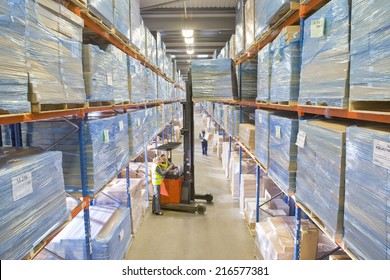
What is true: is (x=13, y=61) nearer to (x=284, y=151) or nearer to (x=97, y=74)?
(x=97, y=74)

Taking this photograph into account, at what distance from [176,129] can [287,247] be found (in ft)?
51.1

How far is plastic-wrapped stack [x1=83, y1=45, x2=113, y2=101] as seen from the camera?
3.48 metres

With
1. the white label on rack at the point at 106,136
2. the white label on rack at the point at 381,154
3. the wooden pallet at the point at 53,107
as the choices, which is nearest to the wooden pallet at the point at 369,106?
the white label on rack at the point at 381,154

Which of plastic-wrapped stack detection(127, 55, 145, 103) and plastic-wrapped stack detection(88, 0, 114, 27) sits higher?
plastic-wrapped stack detection(88, 0, 114, 27)

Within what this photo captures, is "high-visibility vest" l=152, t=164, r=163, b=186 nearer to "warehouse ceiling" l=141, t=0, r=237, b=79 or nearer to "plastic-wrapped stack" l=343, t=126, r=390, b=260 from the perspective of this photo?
"plastic-wrapped stack" l=343, t=126, r=390, b=260

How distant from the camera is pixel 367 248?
1.94m

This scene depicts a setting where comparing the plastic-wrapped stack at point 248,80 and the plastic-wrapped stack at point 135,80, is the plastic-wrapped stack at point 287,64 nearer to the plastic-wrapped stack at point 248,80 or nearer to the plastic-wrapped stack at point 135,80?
the plastic-wrapped stack at point 248,80

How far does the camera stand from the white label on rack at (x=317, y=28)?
2562 millimetres

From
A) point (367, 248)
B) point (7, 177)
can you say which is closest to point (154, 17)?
point (7, 177)

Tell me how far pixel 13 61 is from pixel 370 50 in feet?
8.57

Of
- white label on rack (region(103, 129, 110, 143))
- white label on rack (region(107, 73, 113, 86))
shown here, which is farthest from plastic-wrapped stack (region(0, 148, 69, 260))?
white label on rack (region(107, 73, 113, 86))

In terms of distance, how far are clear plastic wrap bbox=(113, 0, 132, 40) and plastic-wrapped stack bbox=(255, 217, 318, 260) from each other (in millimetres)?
4220

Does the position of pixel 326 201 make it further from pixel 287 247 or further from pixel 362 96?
pixel 287 247

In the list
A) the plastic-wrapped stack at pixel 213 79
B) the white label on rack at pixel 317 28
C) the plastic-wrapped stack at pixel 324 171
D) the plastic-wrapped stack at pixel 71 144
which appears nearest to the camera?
the plastic-wrapped stack at pixel 324 171
